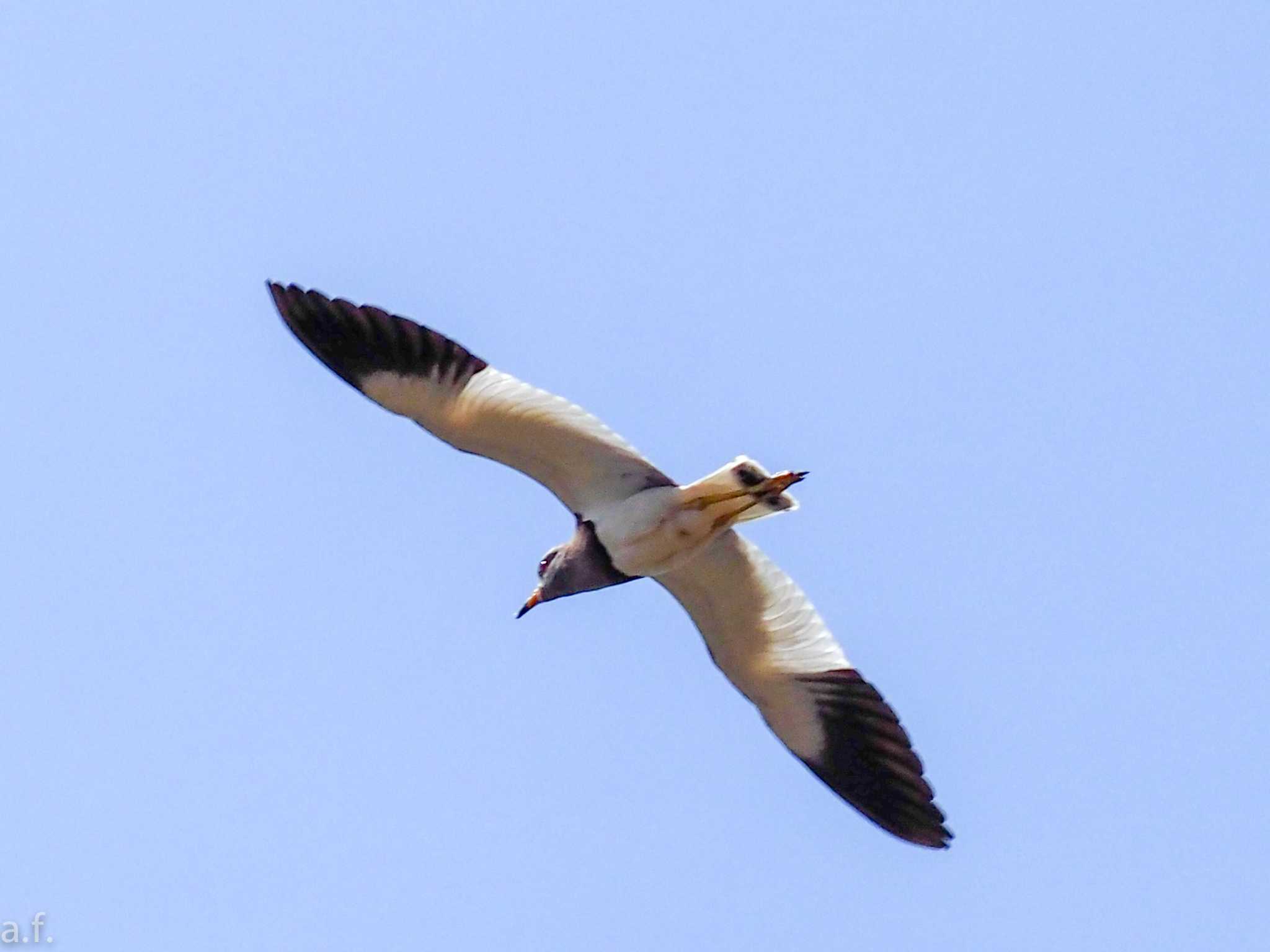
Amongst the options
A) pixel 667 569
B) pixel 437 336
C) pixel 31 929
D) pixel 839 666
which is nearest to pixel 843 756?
pixel 839 666

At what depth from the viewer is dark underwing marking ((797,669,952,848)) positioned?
13.6m

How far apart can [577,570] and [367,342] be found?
6.71ft

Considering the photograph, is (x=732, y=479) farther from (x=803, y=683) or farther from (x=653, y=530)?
(x=803, y=683)

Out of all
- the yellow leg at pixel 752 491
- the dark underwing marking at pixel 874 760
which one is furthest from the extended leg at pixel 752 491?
the dark underwing marking at pixel 874 760

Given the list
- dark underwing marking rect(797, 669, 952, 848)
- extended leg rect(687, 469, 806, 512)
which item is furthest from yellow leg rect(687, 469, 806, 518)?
dark underwing marking rect(797, 669, 952, 848)

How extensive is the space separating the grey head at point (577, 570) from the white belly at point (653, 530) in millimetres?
92

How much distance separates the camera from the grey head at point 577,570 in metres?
13.7

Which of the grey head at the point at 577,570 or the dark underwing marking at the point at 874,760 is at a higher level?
the grey head at the point at 577,570

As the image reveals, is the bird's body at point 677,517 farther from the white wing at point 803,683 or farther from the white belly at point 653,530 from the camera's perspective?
the white wing at point 803,683

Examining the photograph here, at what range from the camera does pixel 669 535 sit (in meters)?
13.4

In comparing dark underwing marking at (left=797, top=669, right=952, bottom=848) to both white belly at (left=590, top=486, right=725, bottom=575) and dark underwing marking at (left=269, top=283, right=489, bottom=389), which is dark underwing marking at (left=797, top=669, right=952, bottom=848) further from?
dark underwing marking at (left=269, top=283, right=489, bottom=389)

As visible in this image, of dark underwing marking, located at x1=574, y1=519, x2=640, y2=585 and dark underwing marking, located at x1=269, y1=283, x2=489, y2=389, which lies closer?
dark underwing marking, located at x1=269, y1=283, x2=489, y2=389

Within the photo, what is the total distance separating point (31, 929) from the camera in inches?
526

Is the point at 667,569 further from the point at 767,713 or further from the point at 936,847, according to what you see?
the point at 936,847
